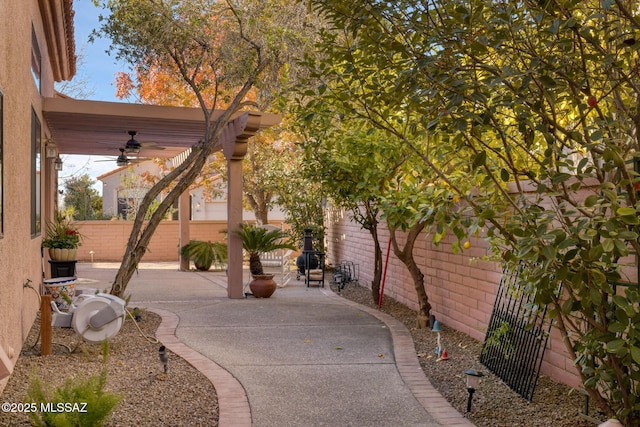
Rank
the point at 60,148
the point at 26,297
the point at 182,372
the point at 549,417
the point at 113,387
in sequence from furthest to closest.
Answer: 1. the point at 60,148
2. the point at 26,297
3. the point at 182,372
4. the point at 113,387
5. the point at 549,417

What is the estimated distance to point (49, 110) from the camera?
9.09m

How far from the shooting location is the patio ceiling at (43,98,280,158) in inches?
369

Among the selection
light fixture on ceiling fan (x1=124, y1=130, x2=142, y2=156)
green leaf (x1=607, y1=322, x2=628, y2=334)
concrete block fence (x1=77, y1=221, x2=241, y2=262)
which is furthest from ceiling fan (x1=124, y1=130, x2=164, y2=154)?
concrete block fence (x1=77, y1=221, x2=241, y2=262)

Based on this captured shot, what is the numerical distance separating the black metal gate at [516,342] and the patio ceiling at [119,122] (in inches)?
213

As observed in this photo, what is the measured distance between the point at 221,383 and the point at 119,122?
627 centimetres

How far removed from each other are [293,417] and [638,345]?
2302 mm

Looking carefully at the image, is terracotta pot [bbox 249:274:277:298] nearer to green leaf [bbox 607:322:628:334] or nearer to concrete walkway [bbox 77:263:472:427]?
concrete walkway [bbox 77:263:472:427]

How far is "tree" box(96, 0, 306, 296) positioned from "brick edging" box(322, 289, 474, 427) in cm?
346

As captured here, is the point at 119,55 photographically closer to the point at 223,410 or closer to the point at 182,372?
the point at 182,372

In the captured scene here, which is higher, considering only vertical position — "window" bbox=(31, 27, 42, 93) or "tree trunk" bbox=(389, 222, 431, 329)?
"window" bbox=(31, 27, 42, 93)

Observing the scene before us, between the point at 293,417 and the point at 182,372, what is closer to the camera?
the point at 293,417

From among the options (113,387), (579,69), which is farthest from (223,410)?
(579,69)

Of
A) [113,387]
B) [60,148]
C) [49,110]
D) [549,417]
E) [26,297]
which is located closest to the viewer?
[549,417]

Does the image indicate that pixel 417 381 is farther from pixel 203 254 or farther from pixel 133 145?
pixel 203 254
